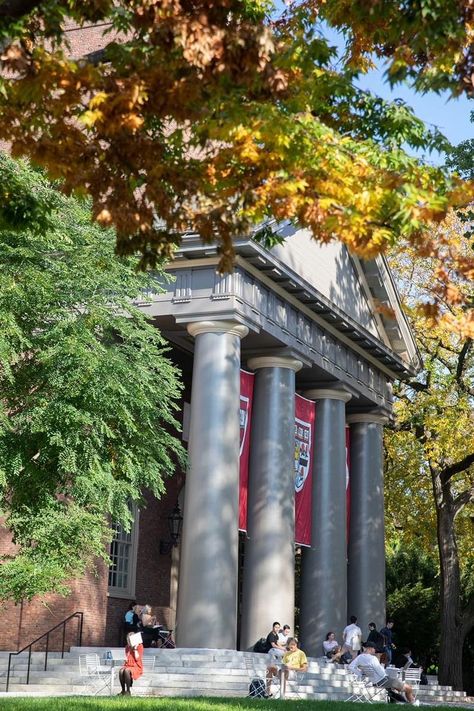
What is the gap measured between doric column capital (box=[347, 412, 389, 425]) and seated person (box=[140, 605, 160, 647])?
11.2 meters

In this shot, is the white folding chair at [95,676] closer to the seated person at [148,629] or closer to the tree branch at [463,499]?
the seated person at [148,629]

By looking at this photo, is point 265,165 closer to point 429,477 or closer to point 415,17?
point 415,17

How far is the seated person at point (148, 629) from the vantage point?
25109 millimetres

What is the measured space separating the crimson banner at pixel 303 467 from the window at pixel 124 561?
448cm

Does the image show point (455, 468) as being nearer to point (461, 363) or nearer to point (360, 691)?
point (461, 363)

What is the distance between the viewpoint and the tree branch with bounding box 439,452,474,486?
32531 mm

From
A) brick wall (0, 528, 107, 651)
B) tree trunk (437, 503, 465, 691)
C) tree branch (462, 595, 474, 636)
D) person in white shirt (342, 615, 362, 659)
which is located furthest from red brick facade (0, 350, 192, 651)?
tree branch (462, 595, 474, 636)

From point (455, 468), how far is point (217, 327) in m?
11.8

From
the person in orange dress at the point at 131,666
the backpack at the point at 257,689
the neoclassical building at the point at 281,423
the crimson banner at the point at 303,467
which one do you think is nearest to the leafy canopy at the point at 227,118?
the person in orange dress at the point at 131,666

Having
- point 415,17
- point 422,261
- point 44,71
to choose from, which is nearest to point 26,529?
point 44,71

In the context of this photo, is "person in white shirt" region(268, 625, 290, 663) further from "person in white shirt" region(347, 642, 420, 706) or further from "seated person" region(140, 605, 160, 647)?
"seated person" region(140, 605, 160, 647)

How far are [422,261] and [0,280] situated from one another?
2167 centimetres

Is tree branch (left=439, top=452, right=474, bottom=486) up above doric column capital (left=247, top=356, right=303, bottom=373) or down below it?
below

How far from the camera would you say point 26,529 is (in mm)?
16734
